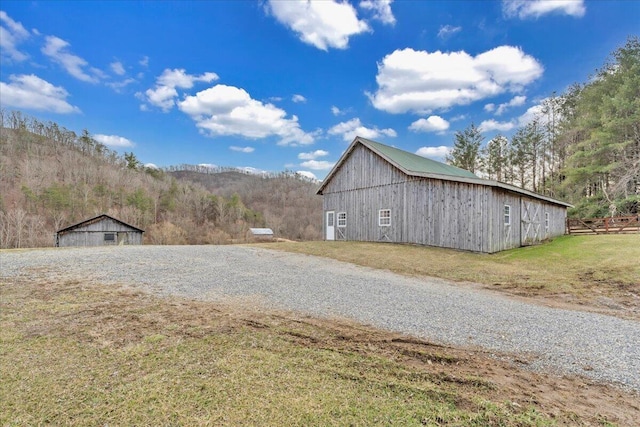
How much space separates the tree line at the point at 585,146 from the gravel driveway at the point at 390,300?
2440 centimetres

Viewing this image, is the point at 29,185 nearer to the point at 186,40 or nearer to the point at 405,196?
the point at 186,40

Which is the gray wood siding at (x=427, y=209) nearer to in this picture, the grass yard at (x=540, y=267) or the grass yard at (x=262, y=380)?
the grass yard at (x=540, y=267)

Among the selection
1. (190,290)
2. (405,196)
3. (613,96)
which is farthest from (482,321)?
(613,96)

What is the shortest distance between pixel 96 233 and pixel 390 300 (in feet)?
89.9

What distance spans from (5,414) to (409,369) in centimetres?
382

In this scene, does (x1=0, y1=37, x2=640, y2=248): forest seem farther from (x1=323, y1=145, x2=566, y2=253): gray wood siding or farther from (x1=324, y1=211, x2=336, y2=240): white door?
(x1=324, y1=211, x2=336, y2=240): white door

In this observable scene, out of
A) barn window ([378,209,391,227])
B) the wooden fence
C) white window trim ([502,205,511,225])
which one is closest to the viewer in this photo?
white window trim ([502,205,511,225])

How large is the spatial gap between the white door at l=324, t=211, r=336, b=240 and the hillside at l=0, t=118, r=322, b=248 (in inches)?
1328

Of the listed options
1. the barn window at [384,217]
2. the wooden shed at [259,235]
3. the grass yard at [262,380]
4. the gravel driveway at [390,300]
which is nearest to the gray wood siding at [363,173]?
the barn window at [384,217]

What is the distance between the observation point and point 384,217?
1731 centimetres

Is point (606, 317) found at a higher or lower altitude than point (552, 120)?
lower

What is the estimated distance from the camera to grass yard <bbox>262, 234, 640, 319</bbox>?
284 inches

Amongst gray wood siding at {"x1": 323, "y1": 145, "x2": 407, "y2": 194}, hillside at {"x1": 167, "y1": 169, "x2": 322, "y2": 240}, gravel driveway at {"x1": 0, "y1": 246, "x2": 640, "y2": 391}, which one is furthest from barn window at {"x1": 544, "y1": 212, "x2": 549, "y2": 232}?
hillside at {"x1": 167, "y1": 169, "x2": 322, "y2": 240}

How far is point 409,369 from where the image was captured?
330cm
